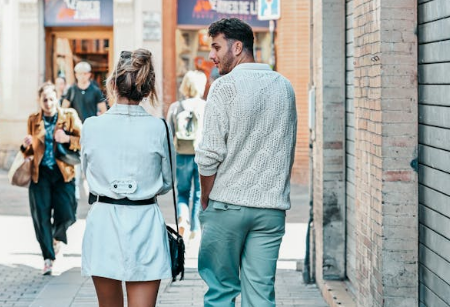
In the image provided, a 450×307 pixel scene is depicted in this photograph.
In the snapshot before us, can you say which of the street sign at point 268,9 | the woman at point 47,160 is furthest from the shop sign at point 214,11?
the woman at point 47,160

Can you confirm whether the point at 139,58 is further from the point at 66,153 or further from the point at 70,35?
the point at 70,35

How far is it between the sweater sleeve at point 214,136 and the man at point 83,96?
915 centimetres

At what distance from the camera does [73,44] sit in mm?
22078

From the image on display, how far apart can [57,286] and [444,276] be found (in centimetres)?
434

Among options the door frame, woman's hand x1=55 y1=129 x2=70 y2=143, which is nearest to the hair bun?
woman's hand x1=55 y1=129 x2=70 y2=143

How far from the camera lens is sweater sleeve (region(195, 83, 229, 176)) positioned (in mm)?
5492

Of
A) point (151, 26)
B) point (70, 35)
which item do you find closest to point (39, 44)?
point (70, 35)

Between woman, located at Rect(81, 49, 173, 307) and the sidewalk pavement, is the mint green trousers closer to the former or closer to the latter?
woman, located at Rect(81, 49, 173, 307)

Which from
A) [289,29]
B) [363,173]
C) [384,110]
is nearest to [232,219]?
[384,110]

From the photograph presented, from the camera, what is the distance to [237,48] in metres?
5.71

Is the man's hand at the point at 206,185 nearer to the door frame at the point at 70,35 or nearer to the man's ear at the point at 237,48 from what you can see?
the man's ear at the point at 237,48

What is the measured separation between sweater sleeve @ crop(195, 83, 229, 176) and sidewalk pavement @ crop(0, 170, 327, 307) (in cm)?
299

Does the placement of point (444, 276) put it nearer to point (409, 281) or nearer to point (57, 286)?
point (409, 281)

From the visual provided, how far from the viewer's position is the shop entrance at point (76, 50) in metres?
21.9
